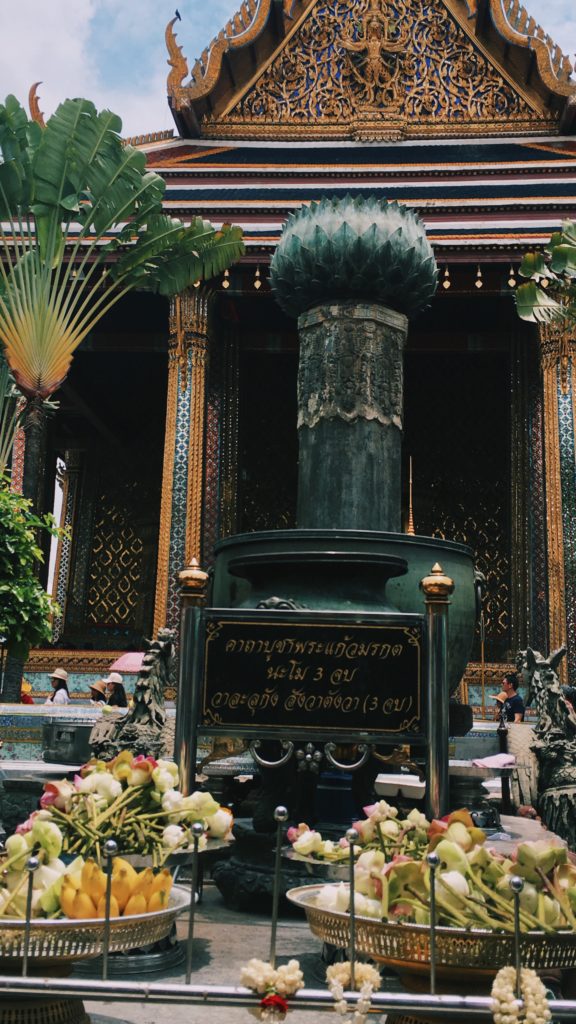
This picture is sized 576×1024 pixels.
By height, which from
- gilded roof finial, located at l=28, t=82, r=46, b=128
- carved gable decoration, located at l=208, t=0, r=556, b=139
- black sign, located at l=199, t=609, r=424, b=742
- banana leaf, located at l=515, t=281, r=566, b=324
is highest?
carved gable decoration, located at l=208, t=0, r=556, b=139

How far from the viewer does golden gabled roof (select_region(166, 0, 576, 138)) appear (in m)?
16.8

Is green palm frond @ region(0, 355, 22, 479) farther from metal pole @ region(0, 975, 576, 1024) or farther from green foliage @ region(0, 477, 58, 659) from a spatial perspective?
metal pole @ region(0, 975, 576, 1024)

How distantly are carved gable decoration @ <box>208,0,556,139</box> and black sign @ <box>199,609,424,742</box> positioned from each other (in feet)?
50.8

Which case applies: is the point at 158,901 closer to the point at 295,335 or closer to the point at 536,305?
the point at 536,305

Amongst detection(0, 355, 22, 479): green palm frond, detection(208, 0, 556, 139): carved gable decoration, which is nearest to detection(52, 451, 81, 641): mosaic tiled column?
detection(0, 355, 22, 479): green palm frond

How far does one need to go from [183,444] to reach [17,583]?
5.18 m

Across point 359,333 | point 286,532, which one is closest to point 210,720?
point 286,532

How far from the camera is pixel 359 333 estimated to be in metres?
4.63

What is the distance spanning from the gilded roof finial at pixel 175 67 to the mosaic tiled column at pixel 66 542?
7.07 m

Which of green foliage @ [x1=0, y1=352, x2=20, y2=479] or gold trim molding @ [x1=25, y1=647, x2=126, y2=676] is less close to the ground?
green foliage @ [x1=0, y1=352, x2=20, y2=479]

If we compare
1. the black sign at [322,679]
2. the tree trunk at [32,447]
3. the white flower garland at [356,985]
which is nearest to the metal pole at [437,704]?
the black sign at [322,679]

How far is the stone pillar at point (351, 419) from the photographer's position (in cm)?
445

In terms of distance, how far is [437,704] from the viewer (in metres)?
3.22

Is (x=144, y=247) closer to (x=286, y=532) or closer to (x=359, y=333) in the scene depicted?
(x=359, y=333)
